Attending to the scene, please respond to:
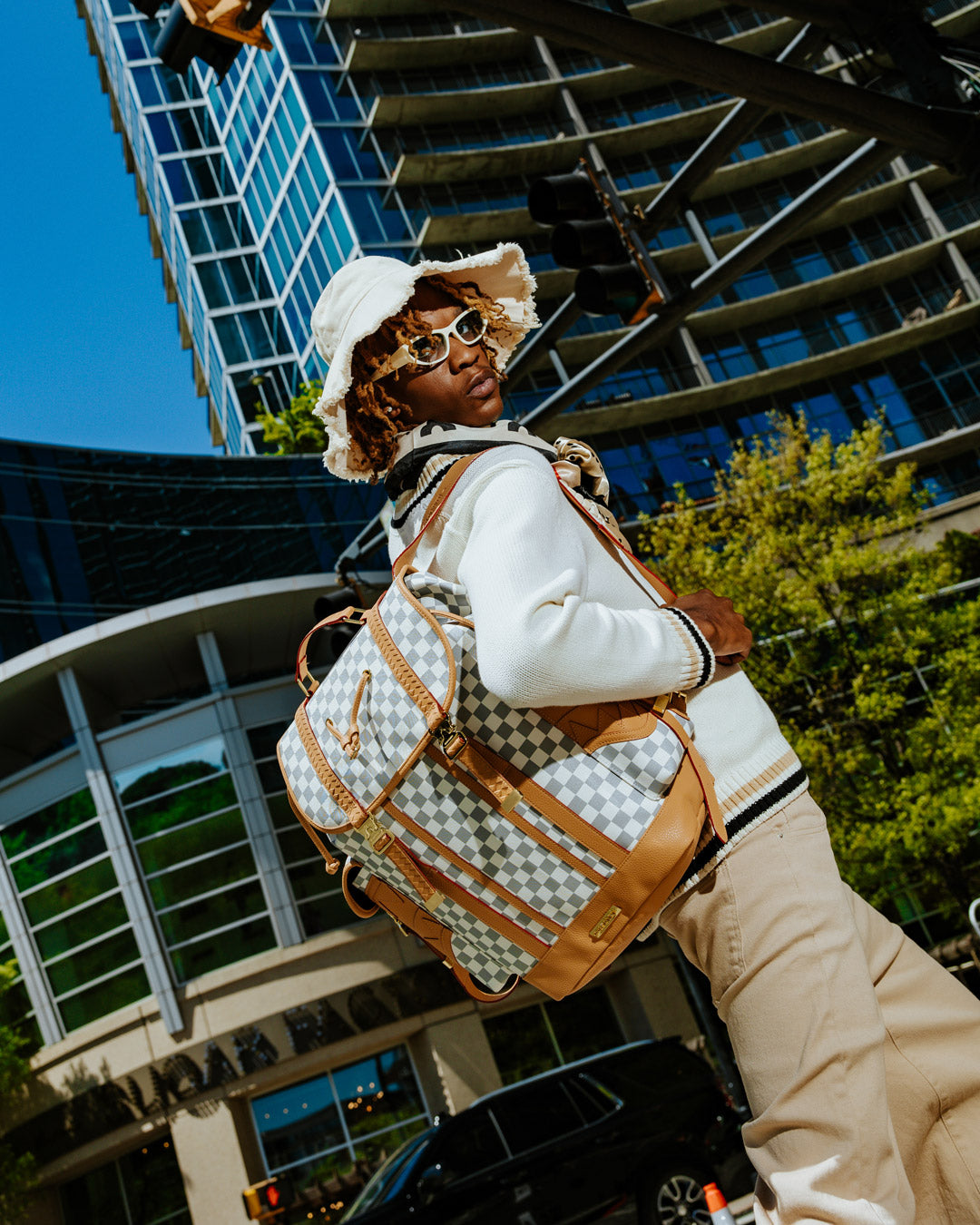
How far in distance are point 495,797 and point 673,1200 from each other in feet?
27.6

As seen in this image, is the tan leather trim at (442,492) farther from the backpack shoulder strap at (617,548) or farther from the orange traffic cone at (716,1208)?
the orange traffic cone at (716,1208)

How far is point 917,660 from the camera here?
19.2 meters

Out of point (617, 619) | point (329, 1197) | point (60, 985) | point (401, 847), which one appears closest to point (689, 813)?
point (617, 619)

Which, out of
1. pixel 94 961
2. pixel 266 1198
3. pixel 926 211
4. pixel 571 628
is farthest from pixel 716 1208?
pixel 926 211

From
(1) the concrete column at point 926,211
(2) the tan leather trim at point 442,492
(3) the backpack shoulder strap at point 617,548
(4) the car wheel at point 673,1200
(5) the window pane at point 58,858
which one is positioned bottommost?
(4) the car wheel at point 673,1200

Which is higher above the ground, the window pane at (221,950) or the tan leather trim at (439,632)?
the window pane at (221,950)

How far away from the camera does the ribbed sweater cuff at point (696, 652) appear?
Answer: 5.18 ft

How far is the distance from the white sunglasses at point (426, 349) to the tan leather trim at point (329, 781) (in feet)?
2.40

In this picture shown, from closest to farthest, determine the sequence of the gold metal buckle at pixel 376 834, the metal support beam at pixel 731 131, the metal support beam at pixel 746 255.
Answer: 1. the gold metal buckle at pixel 376 834
2. the metal support beam at pixel 731 131
3. the metal support beam at pixel 746 255

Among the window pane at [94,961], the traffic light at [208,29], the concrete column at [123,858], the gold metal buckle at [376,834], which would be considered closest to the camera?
the gold metal buckle at [376,834]

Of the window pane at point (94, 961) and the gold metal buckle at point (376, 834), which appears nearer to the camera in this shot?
the gold metal buckle at point (376, 834)

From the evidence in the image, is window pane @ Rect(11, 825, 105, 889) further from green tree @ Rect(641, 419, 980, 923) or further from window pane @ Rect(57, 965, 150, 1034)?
green tree @ Rect(641, 419, 980, 923)

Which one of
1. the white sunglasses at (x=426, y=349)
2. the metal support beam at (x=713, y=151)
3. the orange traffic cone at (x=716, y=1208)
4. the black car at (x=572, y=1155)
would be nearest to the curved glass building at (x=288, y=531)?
the metal support beam at (x=713, y=151)

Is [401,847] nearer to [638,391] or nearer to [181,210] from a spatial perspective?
[638,391]
